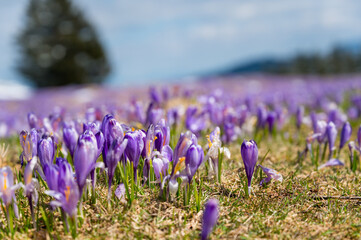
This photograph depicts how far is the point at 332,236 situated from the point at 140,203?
3.88 feet

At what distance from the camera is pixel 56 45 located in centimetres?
3994

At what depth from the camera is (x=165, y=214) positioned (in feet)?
7.36

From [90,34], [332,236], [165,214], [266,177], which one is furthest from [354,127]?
[90,34]

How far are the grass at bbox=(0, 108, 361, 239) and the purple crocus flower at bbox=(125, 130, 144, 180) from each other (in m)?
0.27

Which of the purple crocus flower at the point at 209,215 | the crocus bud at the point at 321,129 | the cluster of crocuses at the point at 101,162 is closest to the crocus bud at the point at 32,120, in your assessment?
the cluster of crocuses at the point at 101,162

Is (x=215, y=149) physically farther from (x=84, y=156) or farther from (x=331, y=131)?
(x=331, y=131)

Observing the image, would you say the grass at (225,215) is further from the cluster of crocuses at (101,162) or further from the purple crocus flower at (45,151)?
the purple crocus flower at (45,151)

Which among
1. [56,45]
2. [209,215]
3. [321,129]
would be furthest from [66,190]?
[56,45]

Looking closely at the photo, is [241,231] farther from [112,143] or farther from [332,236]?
[112,143]

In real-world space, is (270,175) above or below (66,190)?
below

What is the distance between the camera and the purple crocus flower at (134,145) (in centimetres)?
225

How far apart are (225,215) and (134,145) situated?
736 millimetres

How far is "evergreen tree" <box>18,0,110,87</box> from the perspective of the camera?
39.2 meters

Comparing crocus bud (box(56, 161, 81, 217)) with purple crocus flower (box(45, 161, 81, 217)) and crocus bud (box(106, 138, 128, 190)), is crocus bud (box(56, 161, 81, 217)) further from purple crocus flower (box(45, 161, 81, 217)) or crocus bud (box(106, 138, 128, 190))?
crocus bud (box(106, 138, 128, 190))
